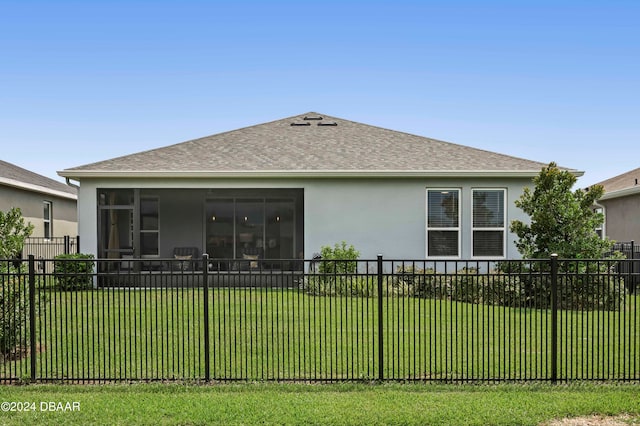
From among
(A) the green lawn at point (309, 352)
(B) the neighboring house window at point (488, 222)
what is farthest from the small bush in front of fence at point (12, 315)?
(B) the neighboring house window at point (488, 222)

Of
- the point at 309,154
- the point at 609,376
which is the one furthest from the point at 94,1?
the point at 609,376

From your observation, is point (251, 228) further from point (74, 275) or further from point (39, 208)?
point (74, 275)

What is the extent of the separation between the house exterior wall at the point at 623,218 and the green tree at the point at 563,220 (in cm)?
1066

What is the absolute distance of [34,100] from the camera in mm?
20156

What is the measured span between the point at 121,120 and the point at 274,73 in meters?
6.57

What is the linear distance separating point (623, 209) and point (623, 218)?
41cm

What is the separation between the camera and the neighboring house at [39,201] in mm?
18844

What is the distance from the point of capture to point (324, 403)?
570cm

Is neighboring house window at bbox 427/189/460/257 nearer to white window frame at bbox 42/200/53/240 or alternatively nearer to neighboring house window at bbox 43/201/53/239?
white window frame at bbox 42/200/53/240

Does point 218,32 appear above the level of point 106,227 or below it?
above

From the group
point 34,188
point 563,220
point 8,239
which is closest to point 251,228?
point 8,239

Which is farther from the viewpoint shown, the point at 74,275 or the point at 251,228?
the point at 251,228

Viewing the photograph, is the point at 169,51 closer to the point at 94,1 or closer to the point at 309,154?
the point at 94,1

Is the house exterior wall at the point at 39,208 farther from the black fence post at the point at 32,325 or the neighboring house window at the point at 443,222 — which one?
the neighboring house window at the point at 443,222
